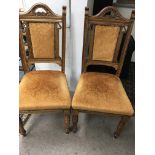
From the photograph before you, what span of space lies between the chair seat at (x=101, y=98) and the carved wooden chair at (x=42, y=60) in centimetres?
10

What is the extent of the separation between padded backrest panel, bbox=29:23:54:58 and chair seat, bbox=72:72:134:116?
38 cm

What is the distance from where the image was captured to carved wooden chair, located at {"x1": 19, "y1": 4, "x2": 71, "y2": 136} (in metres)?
1.28

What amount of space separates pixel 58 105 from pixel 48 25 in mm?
613

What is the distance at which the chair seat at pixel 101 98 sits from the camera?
1271mm

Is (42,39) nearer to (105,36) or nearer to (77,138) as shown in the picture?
(105,36)

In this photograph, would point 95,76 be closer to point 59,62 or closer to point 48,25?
point 59,62

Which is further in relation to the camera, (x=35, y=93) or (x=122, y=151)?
(x=122, y=151)

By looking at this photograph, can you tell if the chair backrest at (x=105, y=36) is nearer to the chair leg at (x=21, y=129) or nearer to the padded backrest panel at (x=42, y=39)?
the padded backrest panel at (x=42, y=39)

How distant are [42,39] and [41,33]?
5cm

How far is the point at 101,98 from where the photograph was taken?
1310 millimetres

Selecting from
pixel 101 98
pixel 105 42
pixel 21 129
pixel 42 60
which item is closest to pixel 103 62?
pixel 105 42
